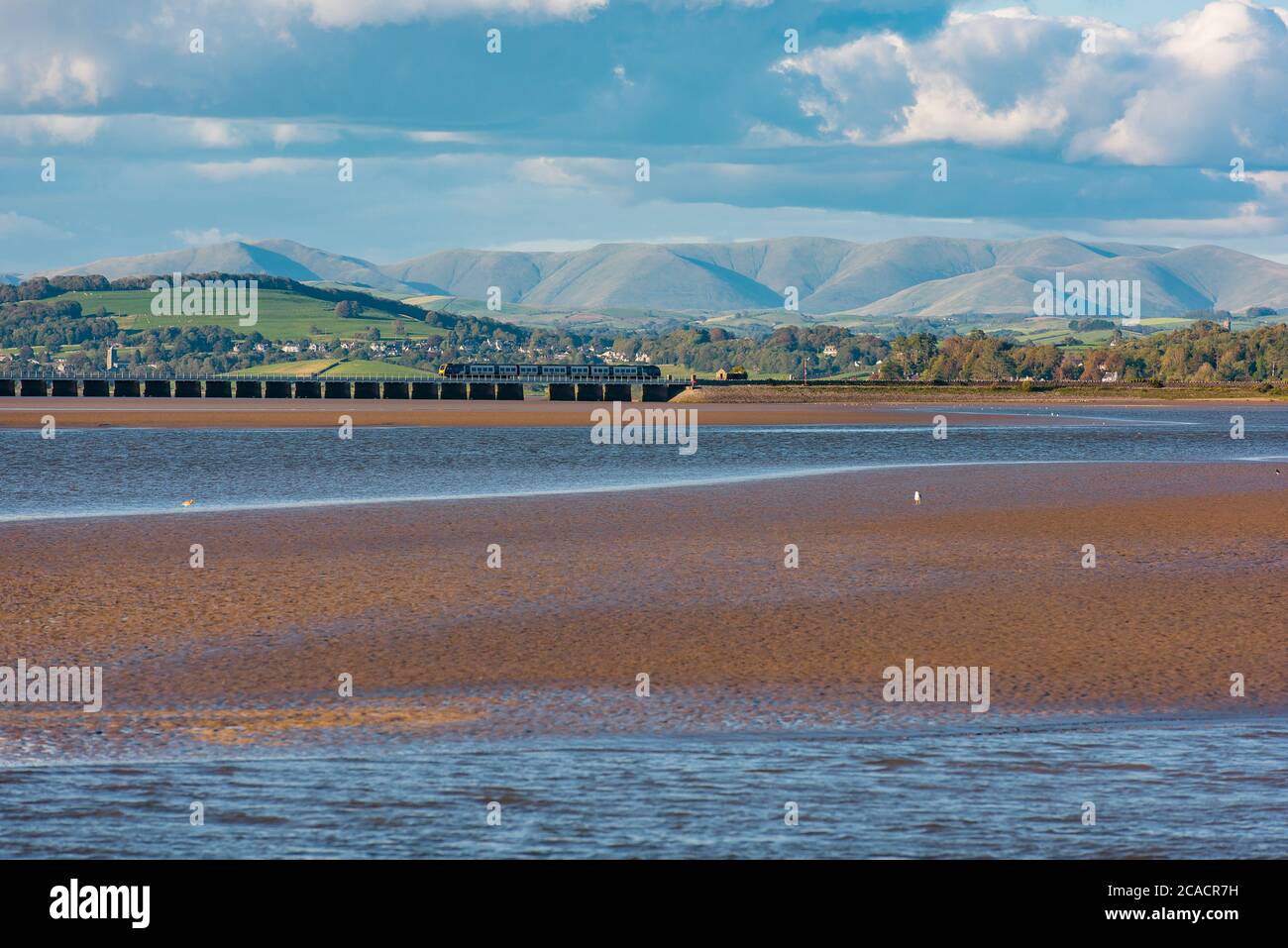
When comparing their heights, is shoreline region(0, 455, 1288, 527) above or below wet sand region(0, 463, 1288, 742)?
above

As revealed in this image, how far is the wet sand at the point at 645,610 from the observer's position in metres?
17.0

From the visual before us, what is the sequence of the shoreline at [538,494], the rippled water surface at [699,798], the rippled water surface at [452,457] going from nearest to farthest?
the rippled water surface at [699,798] → the shoreline at [538,494] → the rippled water surface at [452,457]

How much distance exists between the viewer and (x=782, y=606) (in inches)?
913

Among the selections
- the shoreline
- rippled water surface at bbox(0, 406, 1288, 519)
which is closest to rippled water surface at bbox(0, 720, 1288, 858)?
the shoreline

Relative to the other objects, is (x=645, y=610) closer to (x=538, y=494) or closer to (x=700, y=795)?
(x=700, y=795)

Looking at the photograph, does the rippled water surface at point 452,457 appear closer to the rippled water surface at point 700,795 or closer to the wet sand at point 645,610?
the wet sand at point 645,610

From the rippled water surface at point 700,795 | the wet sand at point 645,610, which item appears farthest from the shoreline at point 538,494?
the rippled water surface at point 700,795

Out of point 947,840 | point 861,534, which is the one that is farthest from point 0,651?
point 861,534

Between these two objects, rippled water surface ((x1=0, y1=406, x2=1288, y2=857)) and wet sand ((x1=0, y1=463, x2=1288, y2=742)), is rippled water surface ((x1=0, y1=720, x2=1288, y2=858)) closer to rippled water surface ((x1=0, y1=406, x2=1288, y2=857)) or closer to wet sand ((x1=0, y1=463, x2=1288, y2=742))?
rippled water surface ((x1=0, y1=406, x2=1288, y2=857))

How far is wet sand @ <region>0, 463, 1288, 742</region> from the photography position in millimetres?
17000

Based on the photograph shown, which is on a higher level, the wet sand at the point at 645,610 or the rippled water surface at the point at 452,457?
the rippled water surface at the point at 452,457
